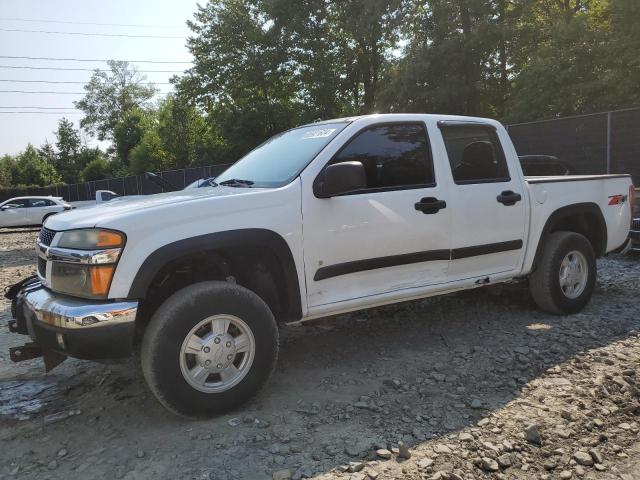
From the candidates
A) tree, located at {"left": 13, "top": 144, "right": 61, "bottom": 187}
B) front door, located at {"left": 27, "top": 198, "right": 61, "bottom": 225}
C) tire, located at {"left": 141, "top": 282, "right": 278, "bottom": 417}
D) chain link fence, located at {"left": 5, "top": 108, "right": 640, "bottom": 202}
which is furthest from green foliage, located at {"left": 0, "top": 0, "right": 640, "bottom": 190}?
tree, located at {"left": 13, "top": 144, "right": 61, "bottom": 187}

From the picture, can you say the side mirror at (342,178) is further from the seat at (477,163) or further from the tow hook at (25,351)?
the tow hook at (25,351)

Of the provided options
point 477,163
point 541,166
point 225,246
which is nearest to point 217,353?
point 225,246

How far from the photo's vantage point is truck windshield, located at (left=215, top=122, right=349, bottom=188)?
3682mm

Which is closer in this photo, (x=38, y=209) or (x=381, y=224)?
(x=381, y=224)

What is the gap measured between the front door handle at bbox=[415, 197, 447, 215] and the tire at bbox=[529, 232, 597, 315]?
4.66ft

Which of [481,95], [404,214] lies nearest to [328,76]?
[481,95]

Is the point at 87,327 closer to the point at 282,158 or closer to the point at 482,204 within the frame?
the point at 282,158

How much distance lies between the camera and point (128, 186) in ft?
116

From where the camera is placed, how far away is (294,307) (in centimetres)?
343

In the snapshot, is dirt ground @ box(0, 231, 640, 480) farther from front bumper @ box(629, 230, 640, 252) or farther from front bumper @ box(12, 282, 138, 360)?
front bumper @ box(629, 230, 640, 252)

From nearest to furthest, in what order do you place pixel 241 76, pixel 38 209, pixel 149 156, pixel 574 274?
pixel 574 274, pixel 38 209, pixel 241 76, pixel 149 156

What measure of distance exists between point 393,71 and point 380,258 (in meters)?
24.8

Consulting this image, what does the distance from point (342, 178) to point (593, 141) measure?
11926mm

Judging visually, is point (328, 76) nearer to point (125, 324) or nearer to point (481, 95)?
point (481, 95)
